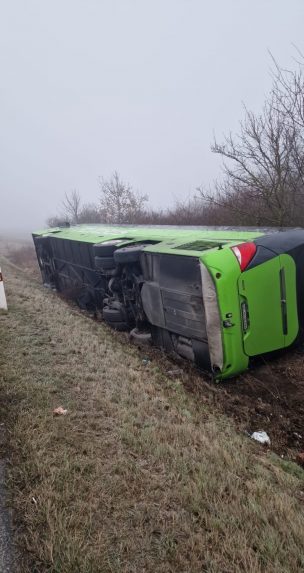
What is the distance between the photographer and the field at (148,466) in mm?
1990

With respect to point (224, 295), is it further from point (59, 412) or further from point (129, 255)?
point (129, 255)

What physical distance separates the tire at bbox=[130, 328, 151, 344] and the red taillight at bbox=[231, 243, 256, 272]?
234 centimetres

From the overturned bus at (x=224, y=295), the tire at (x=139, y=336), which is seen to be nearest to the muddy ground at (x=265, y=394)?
the overturned bus at (x=224, y=295)

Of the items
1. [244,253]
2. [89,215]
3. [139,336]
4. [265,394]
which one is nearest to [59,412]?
[265,394]

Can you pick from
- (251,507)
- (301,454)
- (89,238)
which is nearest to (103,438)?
(251,507)

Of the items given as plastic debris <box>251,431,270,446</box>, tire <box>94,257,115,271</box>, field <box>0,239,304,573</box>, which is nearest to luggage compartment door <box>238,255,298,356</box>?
field <box>0,239,304,573</box>

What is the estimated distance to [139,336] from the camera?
20.7 ft

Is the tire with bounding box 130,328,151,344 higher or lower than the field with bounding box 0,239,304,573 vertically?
lower

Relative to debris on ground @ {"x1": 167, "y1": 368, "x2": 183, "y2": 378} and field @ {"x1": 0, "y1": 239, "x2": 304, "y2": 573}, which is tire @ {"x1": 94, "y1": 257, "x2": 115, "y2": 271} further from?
debris on ground @ {"x1": 167, "y1": 368, "x2": 183, "y2": 378}

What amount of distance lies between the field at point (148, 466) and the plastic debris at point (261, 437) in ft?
0.32

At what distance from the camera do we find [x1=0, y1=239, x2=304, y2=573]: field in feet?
6.53

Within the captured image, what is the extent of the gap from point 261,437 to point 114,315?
3918 millimetres

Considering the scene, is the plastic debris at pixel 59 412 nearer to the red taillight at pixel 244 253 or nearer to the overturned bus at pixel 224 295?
the overturned bus at pixel 224 295

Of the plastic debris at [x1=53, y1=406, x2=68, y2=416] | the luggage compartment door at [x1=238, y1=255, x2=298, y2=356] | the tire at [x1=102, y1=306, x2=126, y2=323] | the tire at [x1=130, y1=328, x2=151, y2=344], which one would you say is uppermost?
the luggage compartment door at [x1=238, y1=255, x2=298, y2=356]
